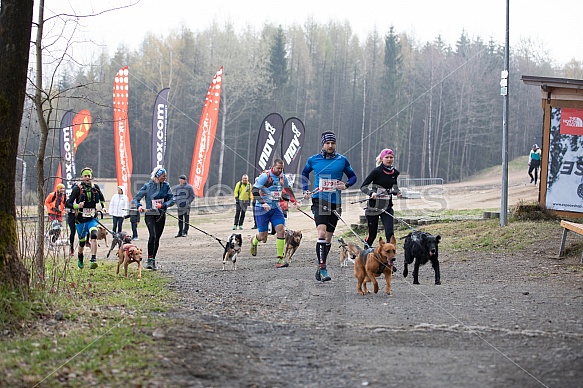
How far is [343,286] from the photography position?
10.4 metres

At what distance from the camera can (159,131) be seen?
31.6 m

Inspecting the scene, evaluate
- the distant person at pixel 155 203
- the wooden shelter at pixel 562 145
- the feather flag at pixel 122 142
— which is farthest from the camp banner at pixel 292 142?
the distant person at pixel 155 203

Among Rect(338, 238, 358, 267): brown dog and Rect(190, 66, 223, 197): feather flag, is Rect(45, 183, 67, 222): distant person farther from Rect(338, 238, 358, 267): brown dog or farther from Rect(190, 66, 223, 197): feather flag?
Rect(190, 66, 223, 197): feather flag

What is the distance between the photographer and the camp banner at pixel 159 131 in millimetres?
31266

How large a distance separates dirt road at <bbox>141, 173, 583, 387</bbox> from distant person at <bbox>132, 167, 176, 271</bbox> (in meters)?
1.79

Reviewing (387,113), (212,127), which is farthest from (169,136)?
(212,127)

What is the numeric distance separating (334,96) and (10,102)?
69810 millimetres

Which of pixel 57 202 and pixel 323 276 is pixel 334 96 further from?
pixel 323 276

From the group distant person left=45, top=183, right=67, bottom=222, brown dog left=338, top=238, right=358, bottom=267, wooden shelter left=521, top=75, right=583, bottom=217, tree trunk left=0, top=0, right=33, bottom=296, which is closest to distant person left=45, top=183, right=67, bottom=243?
distant person left=45, top=183, right=67, bottom=222

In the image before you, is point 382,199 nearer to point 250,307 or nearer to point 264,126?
point 250,307

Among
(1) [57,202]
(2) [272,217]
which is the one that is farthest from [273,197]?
(1) [57,202]

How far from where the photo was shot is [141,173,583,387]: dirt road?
5277 millimetres

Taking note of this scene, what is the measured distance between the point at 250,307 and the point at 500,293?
11.5 ft

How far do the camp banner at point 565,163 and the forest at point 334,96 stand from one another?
4813cm
